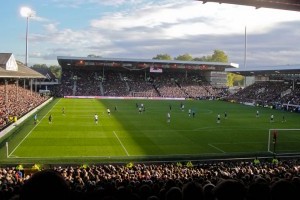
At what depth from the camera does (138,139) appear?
35438 millimetres

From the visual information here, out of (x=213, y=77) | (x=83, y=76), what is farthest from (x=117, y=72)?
(x=213, y=77)

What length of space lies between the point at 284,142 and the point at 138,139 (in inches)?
560

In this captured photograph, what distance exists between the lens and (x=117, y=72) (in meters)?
114

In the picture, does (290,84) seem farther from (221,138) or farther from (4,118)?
(4,118)

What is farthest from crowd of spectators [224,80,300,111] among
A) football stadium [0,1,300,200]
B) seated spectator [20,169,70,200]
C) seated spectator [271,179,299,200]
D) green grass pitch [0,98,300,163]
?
seated spectator [20,169,70,200]

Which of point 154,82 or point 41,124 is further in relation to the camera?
point 154,82

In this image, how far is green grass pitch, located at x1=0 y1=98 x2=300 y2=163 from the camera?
2847 centimetres

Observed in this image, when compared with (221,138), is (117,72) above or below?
above

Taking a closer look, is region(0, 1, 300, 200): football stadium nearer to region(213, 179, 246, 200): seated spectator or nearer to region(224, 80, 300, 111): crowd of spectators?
region(213, 179, 246, 200): seated spectator

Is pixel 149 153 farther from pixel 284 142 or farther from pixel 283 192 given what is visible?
pixel 283 192

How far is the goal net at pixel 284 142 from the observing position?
103 feet

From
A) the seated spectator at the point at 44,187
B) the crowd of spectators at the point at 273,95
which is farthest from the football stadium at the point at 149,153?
the crowd of spectators at the point at 273,95

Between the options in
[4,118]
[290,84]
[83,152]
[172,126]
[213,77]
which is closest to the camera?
[83,152]

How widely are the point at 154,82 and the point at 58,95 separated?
99.0 ft
